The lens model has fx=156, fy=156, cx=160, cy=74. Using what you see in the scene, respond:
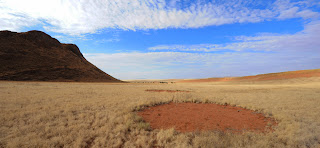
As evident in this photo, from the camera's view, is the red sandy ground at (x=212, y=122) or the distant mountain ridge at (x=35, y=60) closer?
the red sandy ground at (x=212, y=122)

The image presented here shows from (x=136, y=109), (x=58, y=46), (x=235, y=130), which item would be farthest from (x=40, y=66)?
(x=235, y=130)

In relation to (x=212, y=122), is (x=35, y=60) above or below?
above

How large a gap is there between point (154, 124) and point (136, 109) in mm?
3060

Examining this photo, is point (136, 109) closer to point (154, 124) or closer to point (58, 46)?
point (154, 124)

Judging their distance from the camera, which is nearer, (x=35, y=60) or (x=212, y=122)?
(x=212, y=122)

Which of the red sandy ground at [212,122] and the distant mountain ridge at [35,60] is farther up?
the distant mountain ridge at [35,60]

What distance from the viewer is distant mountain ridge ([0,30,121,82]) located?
40.9 m

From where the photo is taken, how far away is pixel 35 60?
46781 mm

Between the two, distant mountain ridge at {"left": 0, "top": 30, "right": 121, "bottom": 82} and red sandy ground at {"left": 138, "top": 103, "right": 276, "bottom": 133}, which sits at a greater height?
distant mountain ridge at {"left": 0, "top": 30, "right": 121, "bottom": 82}

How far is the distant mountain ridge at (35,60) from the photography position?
1609 inches

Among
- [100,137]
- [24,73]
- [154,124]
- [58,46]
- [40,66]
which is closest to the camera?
[100,137]

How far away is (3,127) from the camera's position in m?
6.32

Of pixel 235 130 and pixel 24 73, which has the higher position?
pixel 24 73

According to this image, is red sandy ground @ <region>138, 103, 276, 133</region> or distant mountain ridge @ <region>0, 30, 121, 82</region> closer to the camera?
red sandy ground @ <region>138, 103, 276, 133</region>
